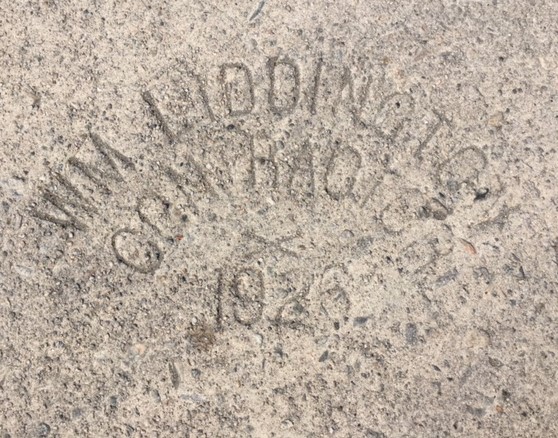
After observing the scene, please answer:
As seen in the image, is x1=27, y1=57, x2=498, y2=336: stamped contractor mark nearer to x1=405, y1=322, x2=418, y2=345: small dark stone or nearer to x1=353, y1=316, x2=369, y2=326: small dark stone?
x1=353, y1=316, x2=369, y2=326: small dark stone

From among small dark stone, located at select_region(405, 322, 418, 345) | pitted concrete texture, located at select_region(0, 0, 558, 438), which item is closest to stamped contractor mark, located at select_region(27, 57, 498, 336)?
pitted concrete texture, located at select_region(0, 0, 558, 438)

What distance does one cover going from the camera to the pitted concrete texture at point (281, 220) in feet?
6.40

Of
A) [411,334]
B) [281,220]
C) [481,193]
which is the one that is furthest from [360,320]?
[481,193]

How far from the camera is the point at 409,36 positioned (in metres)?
2.04

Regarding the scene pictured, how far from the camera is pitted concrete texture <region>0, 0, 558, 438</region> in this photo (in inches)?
76.7

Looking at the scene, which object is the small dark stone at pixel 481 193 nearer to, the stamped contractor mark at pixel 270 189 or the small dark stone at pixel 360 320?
the stamped contractor mark at pixel 270 189

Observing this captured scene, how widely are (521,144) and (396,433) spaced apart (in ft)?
2.90

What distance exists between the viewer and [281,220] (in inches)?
78.5

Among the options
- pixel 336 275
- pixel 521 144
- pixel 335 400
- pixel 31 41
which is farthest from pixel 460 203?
pixel 31 41

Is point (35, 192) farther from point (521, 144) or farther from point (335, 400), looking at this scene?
point (521, 144)

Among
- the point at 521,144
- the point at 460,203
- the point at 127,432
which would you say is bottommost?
the point at 127,432

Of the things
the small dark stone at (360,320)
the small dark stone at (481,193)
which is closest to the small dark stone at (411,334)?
the small dark stone at (360,320)

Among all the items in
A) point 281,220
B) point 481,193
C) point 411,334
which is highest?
point 481,193

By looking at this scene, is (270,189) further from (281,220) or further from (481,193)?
(481,193)
